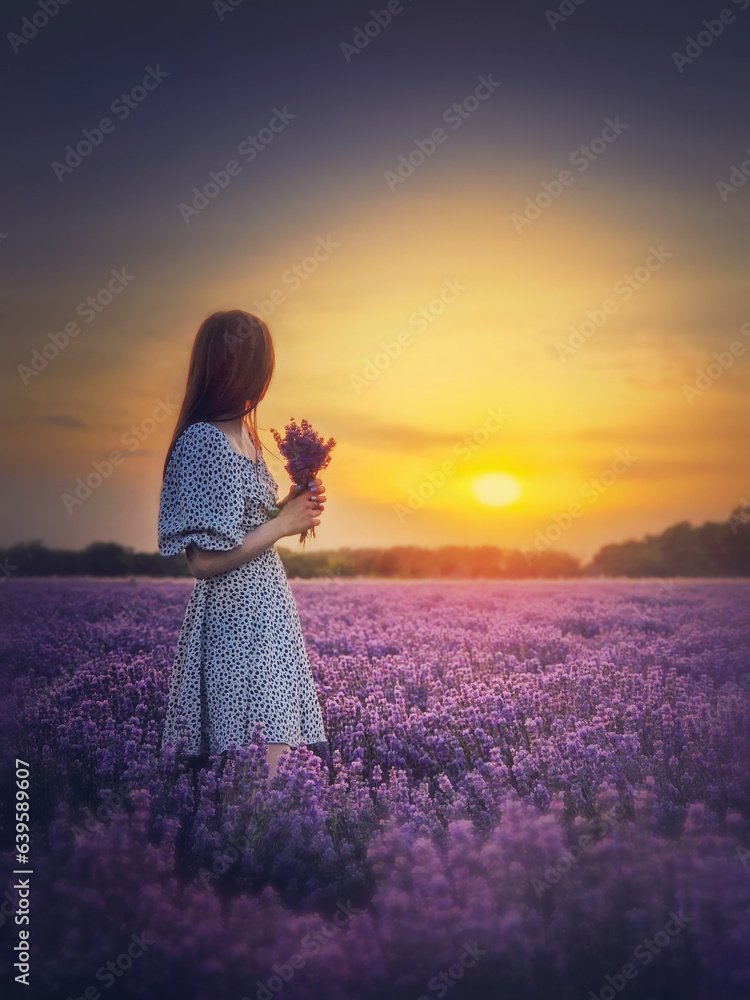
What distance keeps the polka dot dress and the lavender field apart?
0.16m

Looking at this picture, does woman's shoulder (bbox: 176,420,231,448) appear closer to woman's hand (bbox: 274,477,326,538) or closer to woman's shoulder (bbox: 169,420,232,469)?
woman's shoulder (bbox: 169,420,232,469)

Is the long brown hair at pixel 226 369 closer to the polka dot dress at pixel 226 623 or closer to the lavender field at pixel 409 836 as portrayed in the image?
the polka dot dress at pixel 226 623

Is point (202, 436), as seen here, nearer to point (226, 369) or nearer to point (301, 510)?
point (226, 369)

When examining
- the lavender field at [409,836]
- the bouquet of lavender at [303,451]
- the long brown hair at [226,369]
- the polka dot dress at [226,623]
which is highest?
the long brown hair at [226,369]

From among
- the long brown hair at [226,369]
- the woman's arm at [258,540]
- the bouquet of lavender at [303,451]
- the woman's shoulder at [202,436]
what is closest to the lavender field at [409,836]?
the woman's arm at [258,540]

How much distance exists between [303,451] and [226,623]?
0.73m

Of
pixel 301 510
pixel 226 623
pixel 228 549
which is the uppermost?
pixel 301 510

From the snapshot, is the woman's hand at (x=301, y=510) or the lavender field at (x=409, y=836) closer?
the lavender field at (x=409, y=836)

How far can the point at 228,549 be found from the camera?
2.87m

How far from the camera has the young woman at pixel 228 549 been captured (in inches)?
114

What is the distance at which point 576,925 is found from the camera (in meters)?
2.02

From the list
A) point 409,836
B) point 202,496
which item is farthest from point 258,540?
point 409,836

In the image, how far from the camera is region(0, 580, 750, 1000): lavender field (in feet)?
6.28

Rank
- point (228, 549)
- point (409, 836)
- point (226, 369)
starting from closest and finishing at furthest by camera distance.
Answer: point (409, 836), point (228, 549), point (226, 369)
